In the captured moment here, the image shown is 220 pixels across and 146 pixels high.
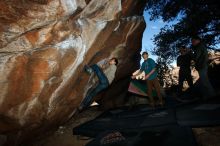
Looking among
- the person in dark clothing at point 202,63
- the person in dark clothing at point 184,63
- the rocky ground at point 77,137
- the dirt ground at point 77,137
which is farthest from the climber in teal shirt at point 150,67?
the dirt ground at point 77,137

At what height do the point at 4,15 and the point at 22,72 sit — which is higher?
the point at 4,15

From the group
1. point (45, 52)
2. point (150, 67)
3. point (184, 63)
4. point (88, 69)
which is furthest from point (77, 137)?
point (184, 63)

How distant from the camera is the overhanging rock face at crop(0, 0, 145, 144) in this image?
17.8 ft

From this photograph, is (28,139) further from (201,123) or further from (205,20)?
(205,20)

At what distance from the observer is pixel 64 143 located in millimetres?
6488

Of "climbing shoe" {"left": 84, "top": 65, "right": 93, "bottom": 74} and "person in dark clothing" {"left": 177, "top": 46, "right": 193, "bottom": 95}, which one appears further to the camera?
"person in dark clothing" {"left": 177, "top": 46, "right": 193, "bottom": 95}

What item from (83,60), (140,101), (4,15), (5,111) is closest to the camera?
(4,15)

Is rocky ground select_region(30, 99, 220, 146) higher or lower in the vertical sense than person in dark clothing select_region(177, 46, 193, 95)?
lower

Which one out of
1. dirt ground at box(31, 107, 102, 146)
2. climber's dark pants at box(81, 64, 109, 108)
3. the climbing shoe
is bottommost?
dirt ground at box(31, 107, 102, 146)

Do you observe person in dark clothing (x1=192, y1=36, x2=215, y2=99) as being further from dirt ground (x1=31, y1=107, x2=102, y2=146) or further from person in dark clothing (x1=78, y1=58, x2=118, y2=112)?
dirt ground (x1=31, y1=107, x2=102, y2=146)

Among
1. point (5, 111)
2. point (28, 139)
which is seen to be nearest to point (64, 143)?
point (28, 139)

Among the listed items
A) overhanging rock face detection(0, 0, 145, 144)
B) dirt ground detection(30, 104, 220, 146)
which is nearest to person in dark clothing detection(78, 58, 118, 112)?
overhanging rock face detection(0, 0, 145, 144)

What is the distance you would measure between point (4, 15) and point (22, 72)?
1.48 meters

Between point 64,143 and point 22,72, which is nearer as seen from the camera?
point 22,72
